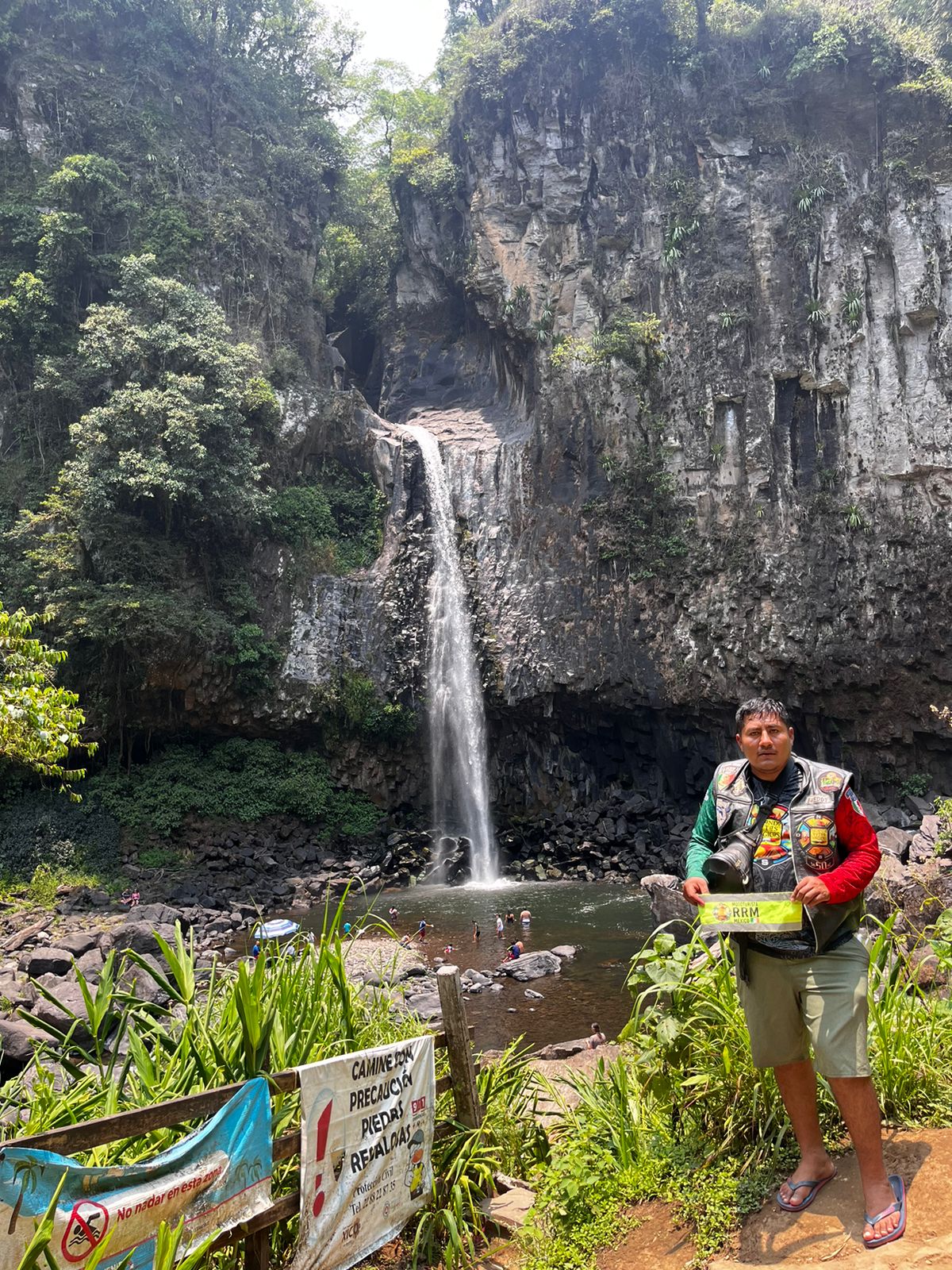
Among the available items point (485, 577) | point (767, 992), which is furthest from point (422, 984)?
point (485, 577)

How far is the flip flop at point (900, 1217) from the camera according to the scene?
258 cm

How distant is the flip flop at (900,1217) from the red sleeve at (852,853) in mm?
910

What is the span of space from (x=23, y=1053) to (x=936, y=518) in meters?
18.7

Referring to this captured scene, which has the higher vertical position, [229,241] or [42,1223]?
[229,241]

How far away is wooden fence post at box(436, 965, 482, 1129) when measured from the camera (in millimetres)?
3592

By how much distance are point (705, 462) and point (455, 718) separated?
833 cm

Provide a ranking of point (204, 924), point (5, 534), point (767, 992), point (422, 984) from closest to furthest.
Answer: point (767, 992) < point (422, 984) < point (204, 924) < point (5, 534)

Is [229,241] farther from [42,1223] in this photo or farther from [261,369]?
[42,1223]

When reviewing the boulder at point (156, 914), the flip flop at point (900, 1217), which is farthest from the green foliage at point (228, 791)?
the flip flop at point (900, 1217)

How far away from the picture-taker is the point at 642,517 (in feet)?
65.3

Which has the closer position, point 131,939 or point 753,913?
point 753,913

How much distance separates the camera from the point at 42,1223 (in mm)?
1998

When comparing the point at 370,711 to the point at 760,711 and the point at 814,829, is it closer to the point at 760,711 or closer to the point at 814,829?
the point at 760,711

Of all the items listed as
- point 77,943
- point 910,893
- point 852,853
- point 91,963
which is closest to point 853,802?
point 852,853
